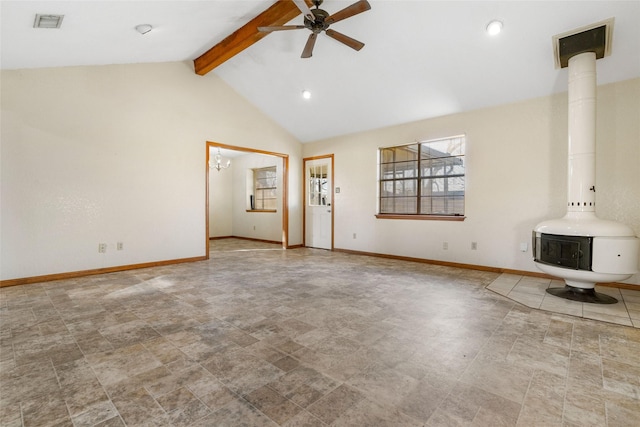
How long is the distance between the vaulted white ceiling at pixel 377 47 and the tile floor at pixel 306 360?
282 centimetres

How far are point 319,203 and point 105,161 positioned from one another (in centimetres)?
426

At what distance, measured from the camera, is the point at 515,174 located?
14.6 ft

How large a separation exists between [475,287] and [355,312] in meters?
1.84

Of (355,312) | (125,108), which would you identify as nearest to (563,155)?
(355,312)

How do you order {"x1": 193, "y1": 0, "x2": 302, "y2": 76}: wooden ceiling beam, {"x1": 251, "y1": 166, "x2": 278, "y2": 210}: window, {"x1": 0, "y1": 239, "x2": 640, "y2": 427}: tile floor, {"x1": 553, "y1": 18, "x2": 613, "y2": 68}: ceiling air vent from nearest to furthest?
{"x1": 0, "y1": 239, "x2": 640, "y2": 427}: tile floor, {"x1": 553, "y1": 18, "x2": 613, "y2": 68}: ceiling air vent, {"x1": 193, "y1": 0, "x2": 302, "y2": 76}: wooden ceiling beam, {"x1": 251, "y1": 166, "x2": 278, "y2": 210}: window

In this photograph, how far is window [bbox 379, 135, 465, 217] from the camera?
16.8 ft

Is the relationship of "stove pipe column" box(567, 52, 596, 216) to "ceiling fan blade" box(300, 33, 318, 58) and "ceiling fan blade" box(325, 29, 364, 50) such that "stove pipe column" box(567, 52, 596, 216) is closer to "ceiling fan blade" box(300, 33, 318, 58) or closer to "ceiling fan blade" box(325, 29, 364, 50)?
"ceiling fan blade" box(325, 29, 364, 50)

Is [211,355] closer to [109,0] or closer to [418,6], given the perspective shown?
[109,0]

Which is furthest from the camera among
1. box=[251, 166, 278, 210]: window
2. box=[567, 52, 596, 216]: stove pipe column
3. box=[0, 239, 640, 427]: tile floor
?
box=[251, 166, 278, 210]: window

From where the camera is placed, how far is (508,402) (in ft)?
5.14

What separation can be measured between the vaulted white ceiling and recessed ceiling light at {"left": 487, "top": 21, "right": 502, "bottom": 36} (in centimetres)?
6

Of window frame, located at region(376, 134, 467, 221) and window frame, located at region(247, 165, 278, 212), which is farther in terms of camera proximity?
window frame, located at region(247, 165, 278, 212)

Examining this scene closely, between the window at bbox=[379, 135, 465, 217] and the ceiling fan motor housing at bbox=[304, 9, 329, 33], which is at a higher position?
the ceiling fan motor housing at bbox=[304, 9, 329, 33]

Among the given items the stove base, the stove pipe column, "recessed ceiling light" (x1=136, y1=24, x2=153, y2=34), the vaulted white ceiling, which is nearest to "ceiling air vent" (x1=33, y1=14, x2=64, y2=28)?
the vaulted white ceiling
